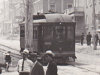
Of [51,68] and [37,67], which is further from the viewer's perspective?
[51,68]

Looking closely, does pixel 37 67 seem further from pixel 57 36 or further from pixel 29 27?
pixel 29 27

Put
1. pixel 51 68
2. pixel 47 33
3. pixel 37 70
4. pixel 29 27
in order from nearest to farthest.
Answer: pixel 37 70 → pixel 51 68 → pixel 47 33 → pixel 29 27

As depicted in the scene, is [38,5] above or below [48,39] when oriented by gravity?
above

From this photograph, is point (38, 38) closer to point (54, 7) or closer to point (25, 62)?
point (25, 62)

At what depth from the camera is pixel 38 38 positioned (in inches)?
825

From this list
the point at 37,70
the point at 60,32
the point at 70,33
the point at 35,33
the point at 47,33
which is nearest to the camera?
the point at 37,70

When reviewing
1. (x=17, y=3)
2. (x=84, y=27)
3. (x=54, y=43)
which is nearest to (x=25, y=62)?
(x=54, y=43)

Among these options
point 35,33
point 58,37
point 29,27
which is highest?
point 29,27

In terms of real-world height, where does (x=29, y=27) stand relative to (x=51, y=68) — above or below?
above

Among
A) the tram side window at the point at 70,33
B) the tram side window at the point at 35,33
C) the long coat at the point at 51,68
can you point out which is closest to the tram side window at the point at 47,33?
the tram side window at the point at 35,33

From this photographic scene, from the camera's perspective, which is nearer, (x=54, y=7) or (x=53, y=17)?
(x=53, y=17)

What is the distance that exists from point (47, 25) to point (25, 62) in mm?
11015

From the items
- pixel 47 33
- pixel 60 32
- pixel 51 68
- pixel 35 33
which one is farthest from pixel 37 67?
pixel 35 33

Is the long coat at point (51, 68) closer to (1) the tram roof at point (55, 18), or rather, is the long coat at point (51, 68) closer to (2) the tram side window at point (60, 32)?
(2) the tram side window at point (60, 32)
